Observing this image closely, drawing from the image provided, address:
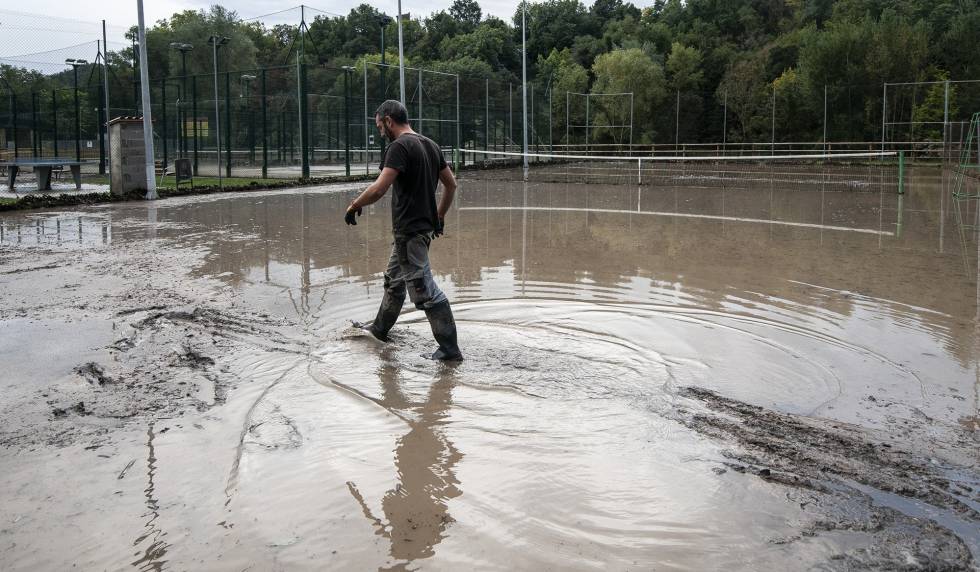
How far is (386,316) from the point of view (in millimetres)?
6086

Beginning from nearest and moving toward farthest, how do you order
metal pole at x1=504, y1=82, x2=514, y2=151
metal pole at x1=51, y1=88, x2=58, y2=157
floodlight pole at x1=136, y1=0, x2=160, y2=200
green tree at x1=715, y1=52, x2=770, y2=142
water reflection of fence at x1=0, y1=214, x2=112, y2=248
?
water reflection of fence at x1=0, y1=214, x2=112, y2=248, floodlight pole at x1=136, y1=0, x2=160, y2=200, metal pole at x1=51, y1=88, x2=58, y2=157, metal pole at x1=504, y1=82, x2=514, y2=151, green tree at x1=715, y1=52, x2=770, y2=142

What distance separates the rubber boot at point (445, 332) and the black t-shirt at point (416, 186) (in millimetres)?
566

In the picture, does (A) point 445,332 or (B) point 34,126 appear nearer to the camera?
(A) point 445,332

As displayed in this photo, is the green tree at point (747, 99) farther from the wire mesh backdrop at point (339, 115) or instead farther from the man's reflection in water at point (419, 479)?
the man's reflection in water at point (419, 479)

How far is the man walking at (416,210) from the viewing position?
5.61m

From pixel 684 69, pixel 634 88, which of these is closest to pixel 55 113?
pixel 634 88

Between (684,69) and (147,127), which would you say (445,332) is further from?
(684,69)

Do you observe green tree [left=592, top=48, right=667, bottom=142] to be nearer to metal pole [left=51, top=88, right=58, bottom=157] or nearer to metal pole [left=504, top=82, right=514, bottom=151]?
metal pole [left=504, top=82, right=514, bottom=151]

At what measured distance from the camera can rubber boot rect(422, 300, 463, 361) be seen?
18.4 feet

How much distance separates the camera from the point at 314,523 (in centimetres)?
335

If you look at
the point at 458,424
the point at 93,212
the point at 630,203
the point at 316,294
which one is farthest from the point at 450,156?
the point at 458,424

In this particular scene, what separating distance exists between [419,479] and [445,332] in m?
1.90

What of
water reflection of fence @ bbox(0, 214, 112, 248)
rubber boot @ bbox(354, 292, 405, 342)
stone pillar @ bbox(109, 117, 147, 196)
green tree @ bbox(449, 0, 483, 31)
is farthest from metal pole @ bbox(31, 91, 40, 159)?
green tree @ bbox(449, 0, 483, 31)

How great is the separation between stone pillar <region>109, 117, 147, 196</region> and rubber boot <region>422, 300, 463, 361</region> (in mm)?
15604
